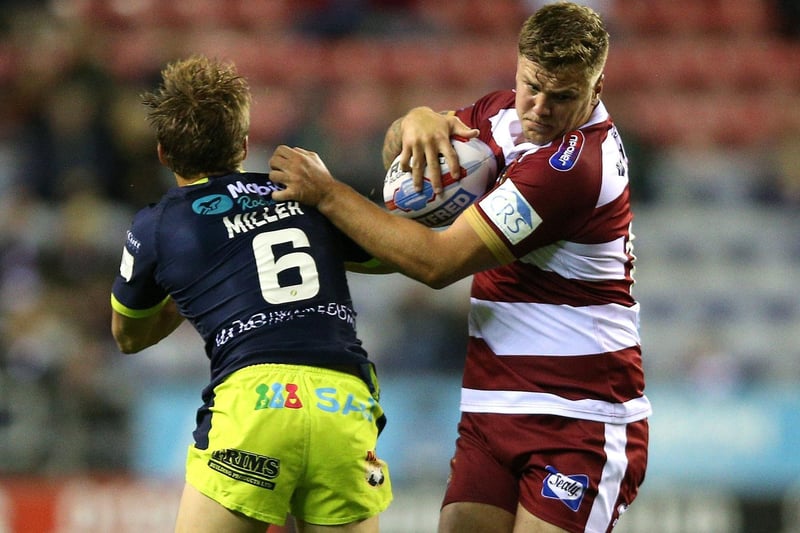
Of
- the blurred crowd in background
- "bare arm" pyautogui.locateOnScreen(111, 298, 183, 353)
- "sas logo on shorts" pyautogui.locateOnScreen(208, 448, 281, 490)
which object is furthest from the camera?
the blurred crowd in background

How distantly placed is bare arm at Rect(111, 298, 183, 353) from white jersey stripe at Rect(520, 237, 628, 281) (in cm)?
121

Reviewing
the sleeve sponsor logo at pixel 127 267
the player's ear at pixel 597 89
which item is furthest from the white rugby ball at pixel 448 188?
the sleeve sponsor logo at pixel 127 267

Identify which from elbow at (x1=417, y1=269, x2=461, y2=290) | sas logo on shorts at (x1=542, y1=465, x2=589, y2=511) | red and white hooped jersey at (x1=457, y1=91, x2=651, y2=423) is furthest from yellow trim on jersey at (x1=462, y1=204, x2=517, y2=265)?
sas logo on shorts at (x1=542, y1=465, x2=589, y2=511)

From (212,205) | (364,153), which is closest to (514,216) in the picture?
(212,205)

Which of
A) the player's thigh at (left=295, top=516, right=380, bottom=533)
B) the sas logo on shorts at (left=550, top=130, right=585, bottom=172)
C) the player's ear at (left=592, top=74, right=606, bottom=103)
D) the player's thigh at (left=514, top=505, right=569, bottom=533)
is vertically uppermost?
the player's ear at (left=592, top=74, right=606, bottom=103)

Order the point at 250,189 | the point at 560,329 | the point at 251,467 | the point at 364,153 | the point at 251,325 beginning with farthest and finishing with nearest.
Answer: the point at 364,153 → the point at 560,329 → the point at 250,189 → the point at 251,325 → the point at 251,467

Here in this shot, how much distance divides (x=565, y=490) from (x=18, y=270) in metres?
4.80

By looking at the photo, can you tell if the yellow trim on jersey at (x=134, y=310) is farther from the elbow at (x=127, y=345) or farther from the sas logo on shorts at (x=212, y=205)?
the sas logo on shorts at (x=212, y=205)

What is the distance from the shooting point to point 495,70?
10.9 m

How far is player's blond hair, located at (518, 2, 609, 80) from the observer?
3635 mm

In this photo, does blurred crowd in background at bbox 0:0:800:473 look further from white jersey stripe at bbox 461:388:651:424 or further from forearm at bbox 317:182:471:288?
forearm at bbox 317:182:471:288

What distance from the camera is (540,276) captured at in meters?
3.92

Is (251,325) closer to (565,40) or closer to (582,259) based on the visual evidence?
(582,259)

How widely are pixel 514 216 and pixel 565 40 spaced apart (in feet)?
1.79
